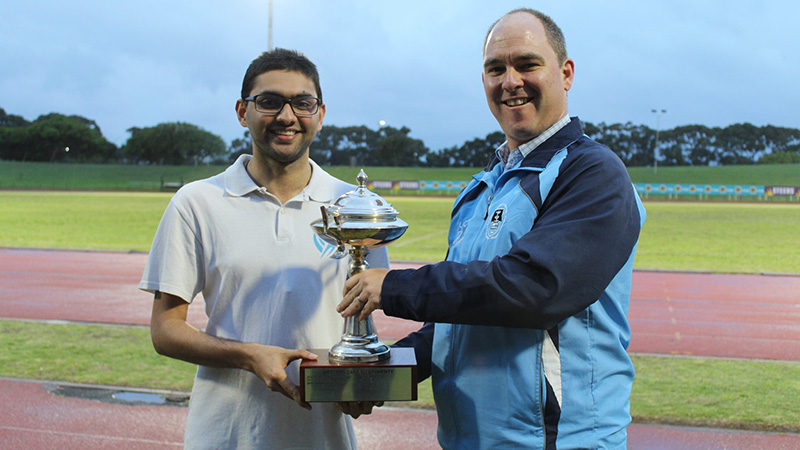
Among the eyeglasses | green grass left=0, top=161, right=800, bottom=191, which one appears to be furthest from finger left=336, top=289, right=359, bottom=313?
green grass left=0, top=161, right=800, bottom=191

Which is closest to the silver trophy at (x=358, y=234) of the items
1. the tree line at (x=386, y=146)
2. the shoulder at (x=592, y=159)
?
the shoulder at (x=592, y=159)

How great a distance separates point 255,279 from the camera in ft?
7.68

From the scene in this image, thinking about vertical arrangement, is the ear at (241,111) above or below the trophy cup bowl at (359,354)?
above

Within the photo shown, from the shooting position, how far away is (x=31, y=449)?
477cm

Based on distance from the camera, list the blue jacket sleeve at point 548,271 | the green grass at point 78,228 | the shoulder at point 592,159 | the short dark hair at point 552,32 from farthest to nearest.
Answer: the green grass at point 78,228 < the short dark hair at point 552,32 < the shoulder at point 592,159 < the blue jacket sleeve at point 548,271

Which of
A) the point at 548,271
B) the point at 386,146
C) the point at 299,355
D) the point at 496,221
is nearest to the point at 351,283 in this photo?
the point at 299,355

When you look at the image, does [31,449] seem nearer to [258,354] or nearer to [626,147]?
[258,354]

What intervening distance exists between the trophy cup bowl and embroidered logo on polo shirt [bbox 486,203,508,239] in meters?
0.31

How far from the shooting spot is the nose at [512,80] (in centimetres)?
209

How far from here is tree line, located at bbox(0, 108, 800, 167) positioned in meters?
98.3

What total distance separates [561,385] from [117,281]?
1128 centimetres

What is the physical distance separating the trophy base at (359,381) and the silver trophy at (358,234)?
A: 50mm

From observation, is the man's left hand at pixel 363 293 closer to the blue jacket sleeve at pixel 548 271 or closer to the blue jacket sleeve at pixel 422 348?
the blue jacket sleeve at pixel 548 271

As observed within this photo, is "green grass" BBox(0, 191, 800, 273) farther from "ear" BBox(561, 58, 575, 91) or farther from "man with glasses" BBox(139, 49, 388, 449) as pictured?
"ear" BBox(561, 58, 575, 91)
